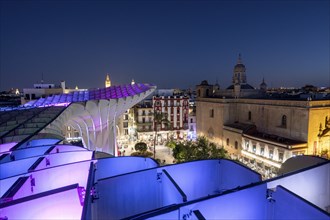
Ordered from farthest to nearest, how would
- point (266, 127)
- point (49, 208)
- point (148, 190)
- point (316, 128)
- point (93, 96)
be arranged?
point (266, 127), point (316, 128), point (93, 96), point (148, 190), point (49, 208)

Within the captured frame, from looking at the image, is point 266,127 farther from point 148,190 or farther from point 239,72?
point 148,190

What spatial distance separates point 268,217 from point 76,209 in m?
3.13

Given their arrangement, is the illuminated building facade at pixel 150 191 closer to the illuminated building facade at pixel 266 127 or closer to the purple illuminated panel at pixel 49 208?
the purple illuminated panel at pixel 49 208

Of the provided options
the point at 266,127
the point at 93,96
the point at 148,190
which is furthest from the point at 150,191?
the point at 266,127

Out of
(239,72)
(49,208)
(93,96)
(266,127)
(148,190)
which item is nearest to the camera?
(49,208)

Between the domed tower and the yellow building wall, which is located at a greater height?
→ the domed tower

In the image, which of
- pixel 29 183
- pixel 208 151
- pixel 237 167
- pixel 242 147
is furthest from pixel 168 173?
pixel 242 147

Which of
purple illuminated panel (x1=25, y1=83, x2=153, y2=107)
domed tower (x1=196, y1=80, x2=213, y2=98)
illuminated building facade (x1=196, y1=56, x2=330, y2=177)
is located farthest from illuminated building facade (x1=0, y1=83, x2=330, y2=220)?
domed tower (x1=196, y1=80, x2=213, y2=98)

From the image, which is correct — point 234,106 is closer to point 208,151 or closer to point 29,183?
point 208,151

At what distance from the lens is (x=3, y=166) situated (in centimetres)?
515

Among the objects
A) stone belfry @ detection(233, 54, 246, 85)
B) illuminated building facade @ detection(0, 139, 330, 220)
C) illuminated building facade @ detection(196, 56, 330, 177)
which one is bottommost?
illuminated building facade @ detection(196, 56, 330, 177)

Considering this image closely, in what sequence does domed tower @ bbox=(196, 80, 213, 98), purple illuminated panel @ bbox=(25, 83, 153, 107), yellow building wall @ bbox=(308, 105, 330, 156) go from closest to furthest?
1. purple illuminated panel @ bbox=(25, 83, 153, 107)
2. yellow building wall @ bbox=(308, 105, 330, 156)
3. domed tower @ bbox=(196, 80, 213, 98)

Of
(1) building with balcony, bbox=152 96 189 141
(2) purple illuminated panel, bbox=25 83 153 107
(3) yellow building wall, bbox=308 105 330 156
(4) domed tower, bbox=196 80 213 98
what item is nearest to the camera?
(2) purple illuminated panel, bbox=25 83 153 107

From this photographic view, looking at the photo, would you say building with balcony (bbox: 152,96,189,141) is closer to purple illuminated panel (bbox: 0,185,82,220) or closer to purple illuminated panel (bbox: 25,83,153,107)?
purple illuminated panel (bbox: 25,83,153,107)
